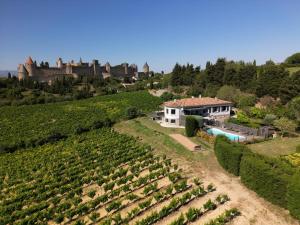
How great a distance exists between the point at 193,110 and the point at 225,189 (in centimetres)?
2131

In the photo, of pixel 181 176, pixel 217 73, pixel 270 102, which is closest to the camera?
pixel 181 176

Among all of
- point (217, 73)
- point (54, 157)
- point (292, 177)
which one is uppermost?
point (217, 73)

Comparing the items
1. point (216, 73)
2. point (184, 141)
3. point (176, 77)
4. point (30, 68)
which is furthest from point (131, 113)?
point (30, 68)

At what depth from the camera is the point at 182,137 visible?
105 feet

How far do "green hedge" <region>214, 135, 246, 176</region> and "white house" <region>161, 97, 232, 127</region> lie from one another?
15.0 m

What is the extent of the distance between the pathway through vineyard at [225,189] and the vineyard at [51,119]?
58.6ft

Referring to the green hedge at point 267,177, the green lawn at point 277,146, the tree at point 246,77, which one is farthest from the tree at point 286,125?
the tree at point 246,77

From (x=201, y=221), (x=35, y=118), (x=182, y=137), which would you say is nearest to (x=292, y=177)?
(x=201, y=221)

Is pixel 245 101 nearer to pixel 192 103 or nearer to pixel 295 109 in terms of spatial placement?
pixel 295 109

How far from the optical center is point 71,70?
127188 mm

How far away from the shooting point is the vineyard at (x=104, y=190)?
53.4ft

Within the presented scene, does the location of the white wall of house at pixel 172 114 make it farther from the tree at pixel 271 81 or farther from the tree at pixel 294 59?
the tree at pixel 294 59

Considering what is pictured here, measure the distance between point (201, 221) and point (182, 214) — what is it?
49.9 inches

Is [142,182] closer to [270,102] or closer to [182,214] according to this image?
[182,214]
